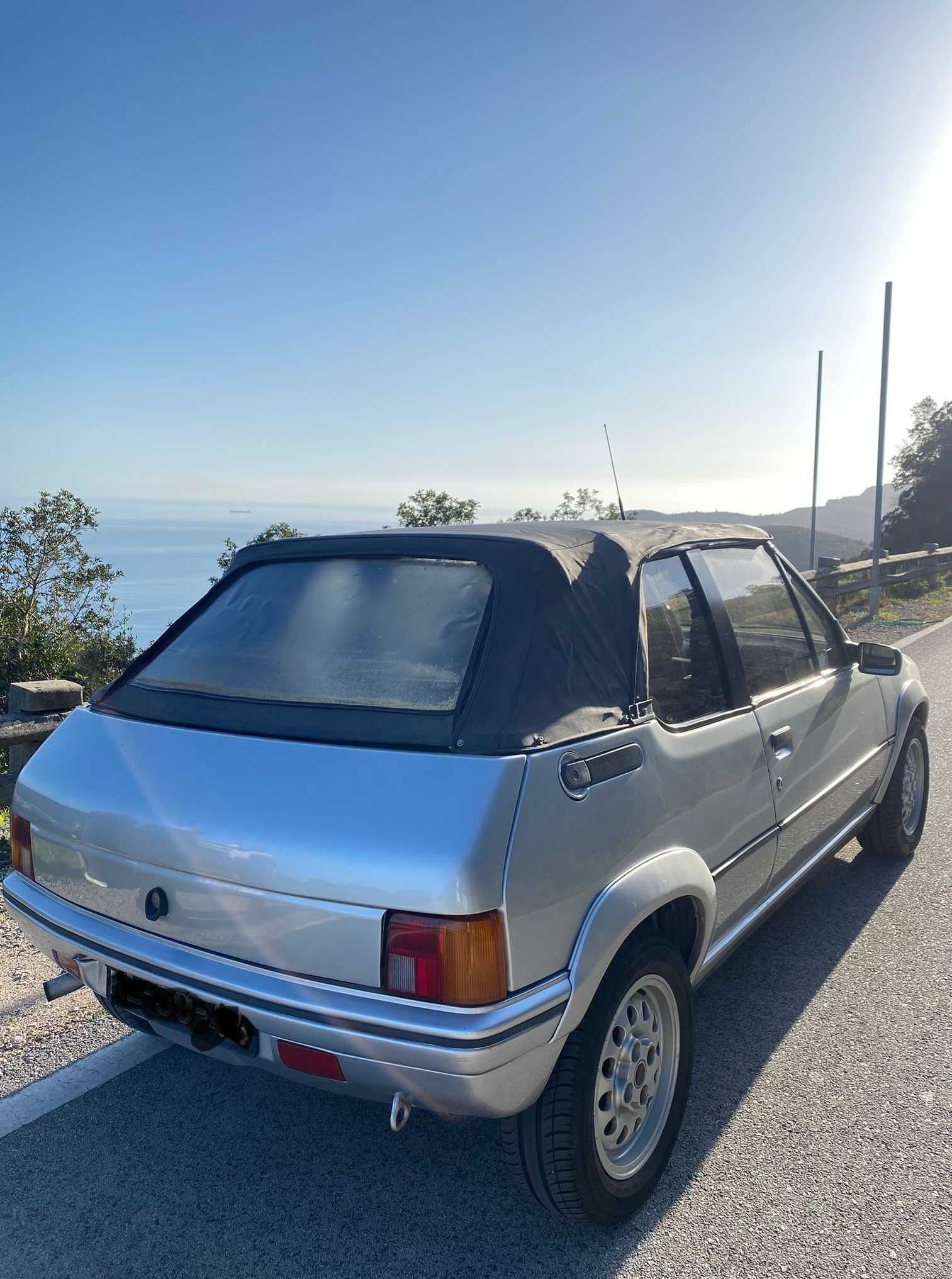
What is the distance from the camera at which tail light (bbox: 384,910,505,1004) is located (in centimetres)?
177

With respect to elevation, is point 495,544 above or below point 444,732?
above

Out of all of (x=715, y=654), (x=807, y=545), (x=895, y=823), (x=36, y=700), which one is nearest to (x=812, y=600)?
(x=715, y=654)

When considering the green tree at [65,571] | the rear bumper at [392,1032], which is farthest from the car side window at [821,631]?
the green tree at [65,571]

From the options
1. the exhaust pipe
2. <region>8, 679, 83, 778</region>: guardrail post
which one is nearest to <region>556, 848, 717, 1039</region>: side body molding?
the exhaust pipe

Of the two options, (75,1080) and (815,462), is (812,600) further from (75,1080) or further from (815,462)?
(815,462)

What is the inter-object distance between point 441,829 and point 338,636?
0.85 meters

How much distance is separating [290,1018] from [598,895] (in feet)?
2.40

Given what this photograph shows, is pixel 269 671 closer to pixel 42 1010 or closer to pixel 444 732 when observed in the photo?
pixel 444 732

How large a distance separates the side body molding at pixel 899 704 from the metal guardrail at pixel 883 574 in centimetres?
671

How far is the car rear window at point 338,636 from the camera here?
227cm

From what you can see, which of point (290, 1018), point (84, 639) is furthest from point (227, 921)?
point (84, 639)

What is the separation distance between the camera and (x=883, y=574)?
51.9 ft

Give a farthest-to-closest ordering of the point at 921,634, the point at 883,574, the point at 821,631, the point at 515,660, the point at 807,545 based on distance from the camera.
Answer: the point at 807,545 → the point at 883,574 → the point at 921,634 → the point at 821,631 → the point at 515,660

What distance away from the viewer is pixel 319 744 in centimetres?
213
